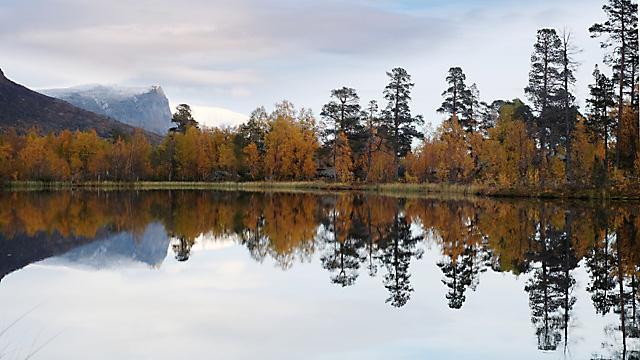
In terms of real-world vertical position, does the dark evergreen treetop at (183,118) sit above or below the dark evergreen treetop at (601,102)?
above

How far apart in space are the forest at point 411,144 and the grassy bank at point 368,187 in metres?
0.47

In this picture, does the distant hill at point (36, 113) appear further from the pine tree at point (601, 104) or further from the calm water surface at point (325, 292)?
the calm water surface at point (325, 292)

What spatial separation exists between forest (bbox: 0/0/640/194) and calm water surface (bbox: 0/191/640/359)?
718 inches

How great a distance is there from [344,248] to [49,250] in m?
7.44

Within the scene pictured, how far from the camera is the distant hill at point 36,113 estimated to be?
166212 mm

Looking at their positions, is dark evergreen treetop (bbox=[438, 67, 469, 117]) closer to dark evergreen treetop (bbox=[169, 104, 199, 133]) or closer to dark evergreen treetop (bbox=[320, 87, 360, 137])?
dark evergreen treetop (bbox=[320, 87, 360, 137])

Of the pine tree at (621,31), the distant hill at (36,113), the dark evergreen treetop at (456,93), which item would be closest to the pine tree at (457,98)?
the dark evergreen treetop at (456,93)

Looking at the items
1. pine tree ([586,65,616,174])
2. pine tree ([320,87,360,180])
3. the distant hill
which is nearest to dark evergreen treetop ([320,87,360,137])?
pine tree ([320,87,360,180])

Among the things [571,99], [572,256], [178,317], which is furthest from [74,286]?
[571,99]

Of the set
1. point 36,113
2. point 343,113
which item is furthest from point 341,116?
point 36,113

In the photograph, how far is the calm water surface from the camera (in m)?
7.42

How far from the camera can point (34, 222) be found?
77.5 ft

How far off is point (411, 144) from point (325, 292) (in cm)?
5678

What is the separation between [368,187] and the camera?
187 ft
